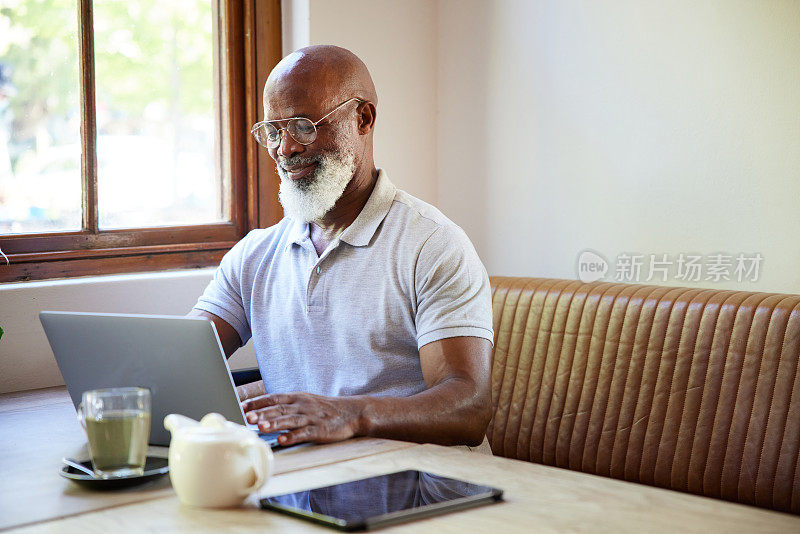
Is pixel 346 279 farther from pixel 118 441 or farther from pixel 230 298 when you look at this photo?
pixel 118 441

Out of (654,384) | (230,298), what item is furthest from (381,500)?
(654,384)

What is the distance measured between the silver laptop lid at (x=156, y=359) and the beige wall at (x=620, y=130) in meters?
1.50

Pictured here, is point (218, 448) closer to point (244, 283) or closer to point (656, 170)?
point (244, 283)

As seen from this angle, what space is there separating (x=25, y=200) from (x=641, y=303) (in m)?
1.59

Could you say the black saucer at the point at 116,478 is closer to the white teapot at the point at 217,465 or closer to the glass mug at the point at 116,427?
the glass mug at the point at 116,427

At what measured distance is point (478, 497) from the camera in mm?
1106

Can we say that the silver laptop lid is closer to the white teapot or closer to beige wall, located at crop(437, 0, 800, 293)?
the white teapot

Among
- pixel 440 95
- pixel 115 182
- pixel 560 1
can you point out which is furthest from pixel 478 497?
pixel 440 95

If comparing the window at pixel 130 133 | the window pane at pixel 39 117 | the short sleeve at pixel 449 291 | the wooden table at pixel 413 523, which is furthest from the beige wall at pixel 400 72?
the wooden table at pixel 413 523

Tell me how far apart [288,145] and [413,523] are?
1077mm

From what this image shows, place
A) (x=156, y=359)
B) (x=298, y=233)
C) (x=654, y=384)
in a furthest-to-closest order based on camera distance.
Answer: (x=654, y=384) → (x=298, y=233) → (x=156, y=359)

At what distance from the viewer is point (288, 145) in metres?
1.93

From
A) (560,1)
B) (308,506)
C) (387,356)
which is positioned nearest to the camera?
A: (308,506)

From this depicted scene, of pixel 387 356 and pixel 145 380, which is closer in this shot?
pixel 145 380
